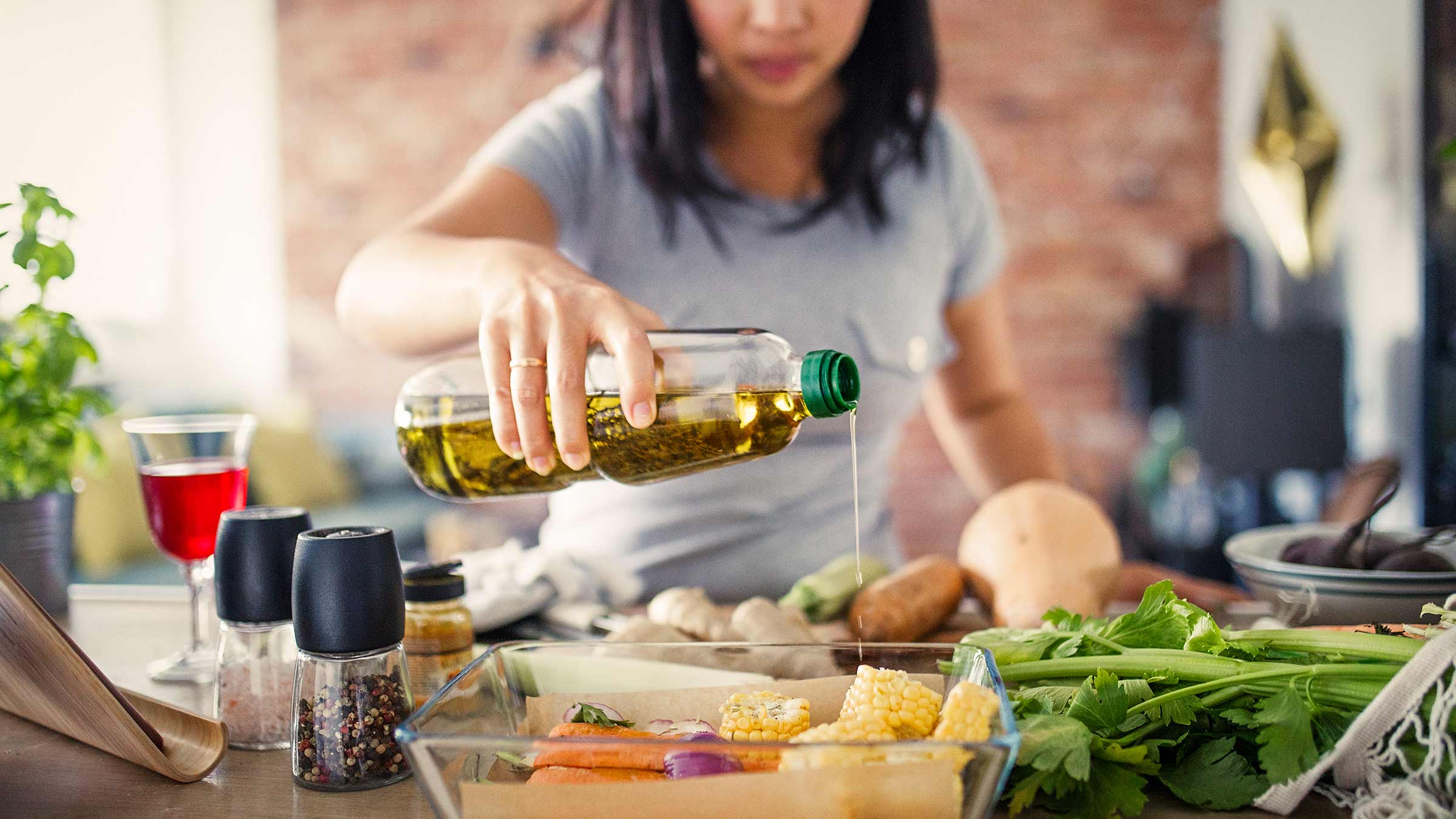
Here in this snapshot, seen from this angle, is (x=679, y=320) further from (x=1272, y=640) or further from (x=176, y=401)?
(x=176, y=401)

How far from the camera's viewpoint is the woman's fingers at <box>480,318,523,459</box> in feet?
2.22

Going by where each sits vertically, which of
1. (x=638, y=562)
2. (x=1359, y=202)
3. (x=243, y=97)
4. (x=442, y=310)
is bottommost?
(x=638, y=562)

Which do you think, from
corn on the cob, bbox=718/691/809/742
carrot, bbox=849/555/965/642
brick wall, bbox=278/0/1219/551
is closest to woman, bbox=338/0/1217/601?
carrot, bbox=849/555/965/642

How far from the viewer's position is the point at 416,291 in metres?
0.91

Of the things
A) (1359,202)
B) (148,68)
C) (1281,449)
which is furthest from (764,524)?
(148,68)

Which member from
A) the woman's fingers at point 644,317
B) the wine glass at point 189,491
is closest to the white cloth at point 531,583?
the wine glass at point 189,491

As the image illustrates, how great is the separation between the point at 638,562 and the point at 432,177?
3313 millimetres

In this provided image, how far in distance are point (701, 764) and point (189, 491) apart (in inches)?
24.5

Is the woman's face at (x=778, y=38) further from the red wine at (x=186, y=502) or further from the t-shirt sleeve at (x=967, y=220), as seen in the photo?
the red wine at (x=186, y=502)

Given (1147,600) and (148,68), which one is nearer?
(1147,600)

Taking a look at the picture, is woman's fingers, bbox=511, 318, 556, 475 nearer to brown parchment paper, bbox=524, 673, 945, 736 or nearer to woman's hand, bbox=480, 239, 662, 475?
woman's hand, bbox=480, 239, 662, 475

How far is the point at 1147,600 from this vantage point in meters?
0.69

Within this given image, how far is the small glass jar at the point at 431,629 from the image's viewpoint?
771 mm

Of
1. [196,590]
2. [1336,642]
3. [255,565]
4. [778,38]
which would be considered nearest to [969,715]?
[1336,642]
